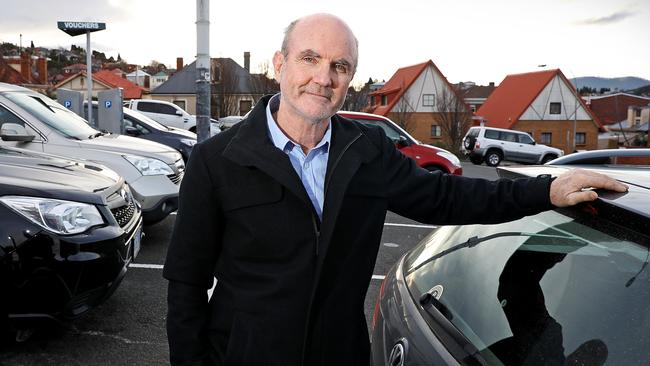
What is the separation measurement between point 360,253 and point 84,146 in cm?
526

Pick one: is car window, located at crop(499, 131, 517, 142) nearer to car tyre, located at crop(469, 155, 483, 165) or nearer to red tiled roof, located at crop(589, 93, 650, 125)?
car tyre, located at crop(469, 155, 483, 165)

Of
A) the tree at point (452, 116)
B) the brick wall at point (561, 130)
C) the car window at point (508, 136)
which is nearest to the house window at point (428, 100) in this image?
the tree at point (452, 116)

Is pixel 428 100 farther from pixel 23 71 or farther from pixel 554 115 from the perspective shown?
pixel 23 71

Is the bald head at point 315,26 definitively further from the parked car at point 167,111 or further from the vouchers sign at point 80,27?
the parked car at point 167,111

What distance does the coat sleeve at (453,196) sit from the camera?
71.5 inches

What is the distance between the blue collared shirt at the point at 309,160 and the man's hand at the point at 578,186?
0.69 meters

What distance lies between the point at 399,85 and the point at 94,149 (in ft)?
149

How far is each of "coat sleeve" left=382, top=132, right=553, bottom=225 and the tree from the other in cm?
4147

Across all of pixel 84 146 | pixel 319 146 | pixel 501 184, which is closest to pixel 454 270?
pixel 501 184

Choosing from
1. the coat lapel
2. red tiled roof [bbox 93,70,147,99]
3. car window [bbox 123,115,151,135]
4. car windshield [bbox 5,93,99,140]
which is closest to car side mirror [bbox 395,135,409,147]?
car window [bbox 123,115,151,135]

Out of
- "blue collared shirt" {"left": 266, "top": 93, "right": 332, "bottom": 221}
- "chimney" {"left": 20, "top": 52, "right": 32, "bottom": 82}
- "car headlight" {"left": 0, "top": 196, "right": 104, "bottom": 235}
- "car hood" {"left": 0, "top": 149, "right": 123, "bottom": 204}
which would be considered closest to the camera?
"blue collared shirt" {"left": 266, "top": 93, "right": 332, "bottom": 221}

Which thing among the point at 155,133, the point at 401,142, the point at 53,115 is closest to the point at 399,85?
the point at 401,142

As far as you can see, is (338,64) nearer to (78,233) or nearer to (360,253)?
(360,253)

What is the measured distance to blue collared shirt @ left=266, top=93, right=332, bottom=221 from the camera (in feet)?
5.61
